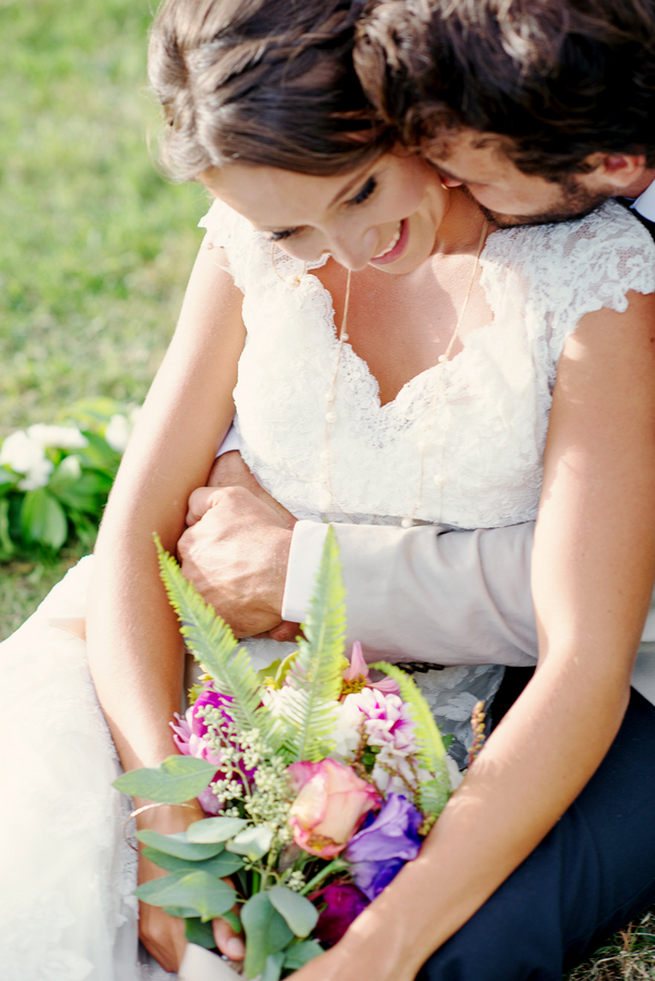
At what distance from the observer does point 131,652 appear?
2232 millimetres

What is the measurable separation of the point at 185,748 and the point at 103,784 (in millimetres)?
301

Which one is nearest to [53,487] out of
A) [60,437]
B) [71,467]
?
[71,467]

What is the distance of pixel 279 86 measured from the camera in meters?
1.70

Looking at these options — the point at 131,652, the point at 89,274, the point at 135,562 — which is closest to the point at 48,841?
the point at 131,652

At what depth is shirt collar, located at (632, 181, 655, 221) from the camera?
1.99m

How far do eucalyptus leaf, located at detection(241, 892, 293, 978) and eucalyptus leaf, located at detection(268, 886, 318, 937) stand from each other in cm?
2

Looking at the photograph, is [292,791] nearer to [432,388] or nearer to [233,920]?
[233,920]

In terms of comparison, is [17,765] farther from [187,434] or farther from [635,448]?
[635,448]

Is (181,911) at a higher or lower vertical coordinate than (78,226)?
lower

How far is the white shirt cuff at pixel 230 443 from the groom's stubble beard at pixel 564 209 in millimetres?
723

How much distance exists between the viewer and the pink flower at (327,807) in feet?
5.09

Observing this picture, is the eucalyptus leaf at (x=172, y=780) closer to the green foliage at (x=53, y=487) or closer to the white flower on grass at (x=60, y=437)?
the green foliage at (x=53, y=487)

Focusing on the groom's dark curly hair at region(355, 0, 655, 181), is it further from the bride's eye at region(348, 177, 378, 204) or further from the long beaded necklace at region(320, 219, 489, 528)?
the long beaded necklace at region(320, 219, 489, 528)

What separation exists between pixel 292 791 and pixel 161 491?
91cm
